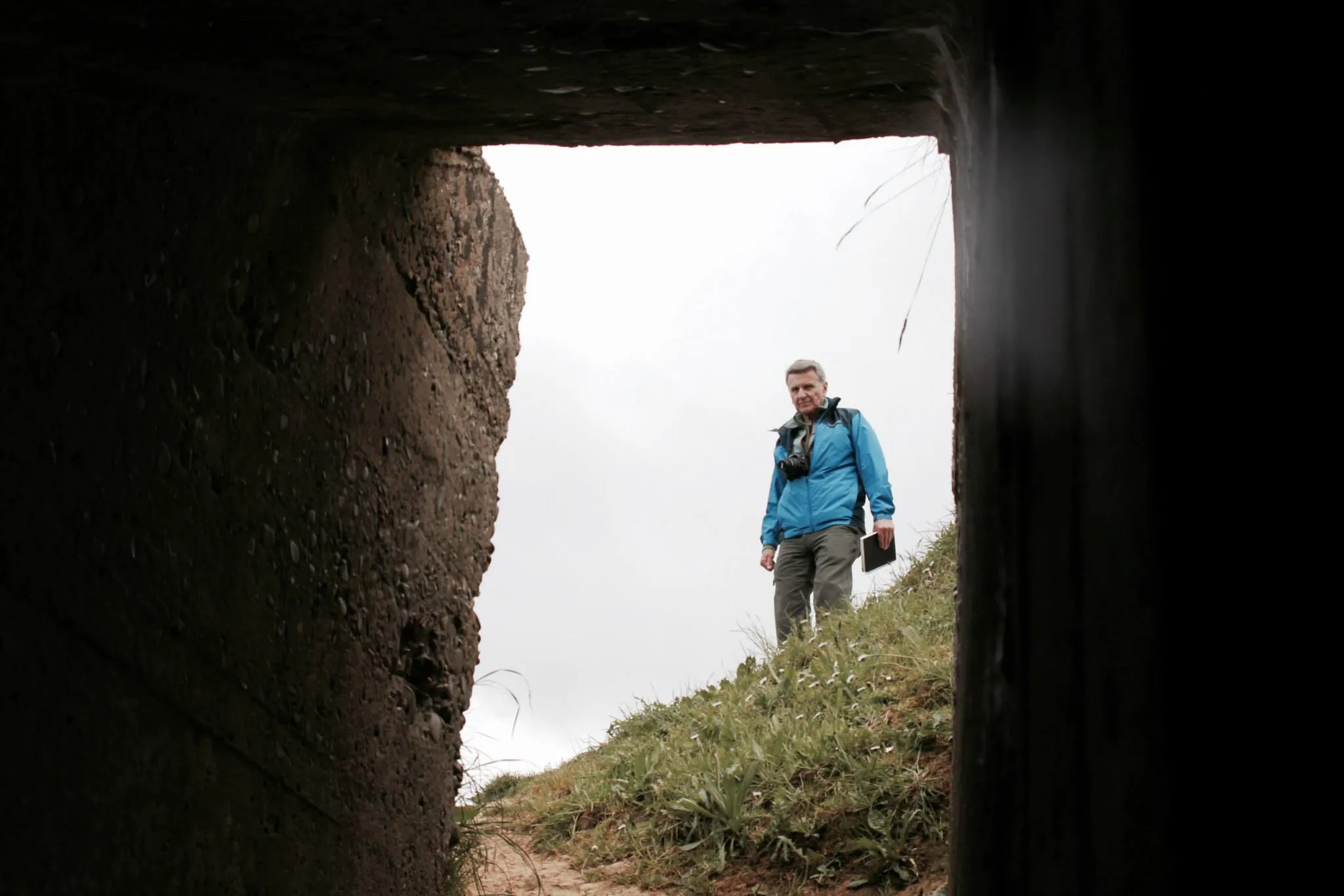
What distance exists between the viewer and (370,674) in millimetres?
2291

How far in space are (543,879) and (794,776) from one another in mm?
903

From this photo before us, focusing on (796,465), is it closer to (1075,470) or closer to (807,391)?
(807,391)

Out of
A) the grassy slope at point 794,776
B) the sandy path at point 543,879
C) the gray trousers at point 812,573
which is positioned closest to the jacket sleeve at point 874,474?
the gray trousers at point 812,573

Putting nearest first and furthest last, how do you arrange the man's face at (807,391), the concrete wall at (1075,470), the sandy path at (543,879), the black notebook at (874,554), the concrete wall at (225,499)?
the concrete wall at (1075,470)
the concrete wall at (225,499)
the sandy path at (543,879)
the black notebook at (874,554)
the man's face at (807,391)

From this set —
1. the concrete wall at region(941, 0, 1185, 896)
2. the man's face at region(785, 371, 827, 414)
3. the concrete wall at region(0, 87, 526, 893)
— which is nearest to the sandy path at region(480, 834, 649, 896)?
the concrete wall at region(0, 87, 526, 893)

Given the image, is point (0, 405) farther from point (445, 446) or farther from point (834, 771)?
point (834, 771)

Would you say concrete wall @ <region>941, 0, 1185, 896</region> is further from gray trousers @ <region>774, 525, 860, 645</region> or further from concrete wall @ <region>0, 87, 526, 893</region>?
gray trousers @ <region>774, 525, 860, 645</region>

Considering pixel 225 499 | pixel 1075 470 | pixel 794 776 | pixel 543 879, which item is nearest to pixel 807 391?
pixel 794 776

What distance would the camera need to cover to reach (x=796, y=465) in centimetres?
612

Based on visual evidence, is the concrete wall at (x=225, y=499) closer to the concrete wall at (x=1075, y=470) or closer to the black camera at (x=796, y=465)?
the concrete wall at (x=1075, y=470)

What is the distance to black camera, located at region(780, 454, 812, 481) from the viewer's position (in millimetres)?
Result: 6105

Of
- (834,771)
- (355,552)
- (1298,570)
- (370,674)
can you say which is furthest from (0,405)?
(834,771)

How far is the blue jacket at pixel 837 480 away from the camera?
602 centimetres

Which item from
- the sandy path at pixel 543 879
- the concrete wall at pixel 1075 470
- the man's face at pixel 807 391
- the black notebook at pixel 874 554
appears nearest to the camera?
the concrete wall at pixel 1075 470
